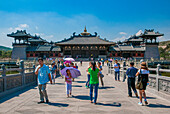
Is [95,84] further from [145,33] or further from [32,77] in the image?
[145,33]

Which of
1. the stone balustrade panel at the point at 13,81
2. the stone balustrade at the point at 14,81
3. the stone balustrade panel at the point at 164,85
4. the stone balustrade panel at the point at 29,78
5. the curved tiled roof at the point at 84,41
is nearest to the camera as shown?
the stone balustrade panel at the point at 164,85

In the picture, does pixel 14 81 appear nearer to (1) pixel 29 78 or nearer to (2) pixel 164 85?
(1) pixel 29 78

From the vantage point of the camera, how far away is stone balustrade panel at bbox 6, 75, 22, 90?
727 centimetres

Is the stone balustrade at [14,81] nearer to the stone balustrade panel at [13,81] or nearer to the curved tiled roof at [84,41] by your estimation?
the stone balustrade panel at [13,81]

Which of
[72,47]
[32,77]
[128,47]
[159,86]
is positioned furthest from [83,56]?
[159,86]

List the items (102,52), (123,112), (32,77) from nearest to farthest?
1. (123,112)
2. (32,77)
3. (102,52)

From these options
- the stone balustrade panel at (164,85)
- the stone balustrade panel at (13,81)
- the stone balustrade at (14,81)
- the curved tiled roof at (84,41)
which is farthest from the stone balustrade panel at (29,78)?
the curved tiled roof at (84,41)

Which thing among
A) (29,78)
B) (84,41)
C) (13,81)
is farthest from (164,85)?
(84,41)

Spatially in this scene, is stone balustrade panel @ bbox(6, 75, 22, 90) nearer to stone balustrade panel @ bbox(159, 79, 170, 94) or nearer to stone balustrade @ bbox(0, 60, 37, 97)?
stone balustrade @ bbox(0, 60, 37, 97)

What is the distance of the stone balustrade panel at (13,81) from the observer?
7273 mm

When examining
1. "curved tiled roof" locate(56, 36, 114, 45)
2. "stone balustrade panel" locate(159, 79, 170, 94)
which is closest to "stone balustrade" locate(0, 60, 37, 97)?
"stone balustrade panel" locate(159, 79, 170, 94)

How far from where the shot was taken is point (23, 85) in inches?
340

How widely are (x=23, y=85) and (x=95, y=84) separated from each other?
16.3 feet

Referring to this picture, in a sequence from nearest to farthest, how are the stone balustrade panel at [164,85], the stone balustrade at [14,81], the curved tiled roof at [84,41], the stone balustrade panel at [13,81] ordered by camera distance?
the stone balustrade panel at [164,85], the stone balustrade at [14,81], the stone balustrade panel at [13,81], the curved tiled roof at [84,41]
